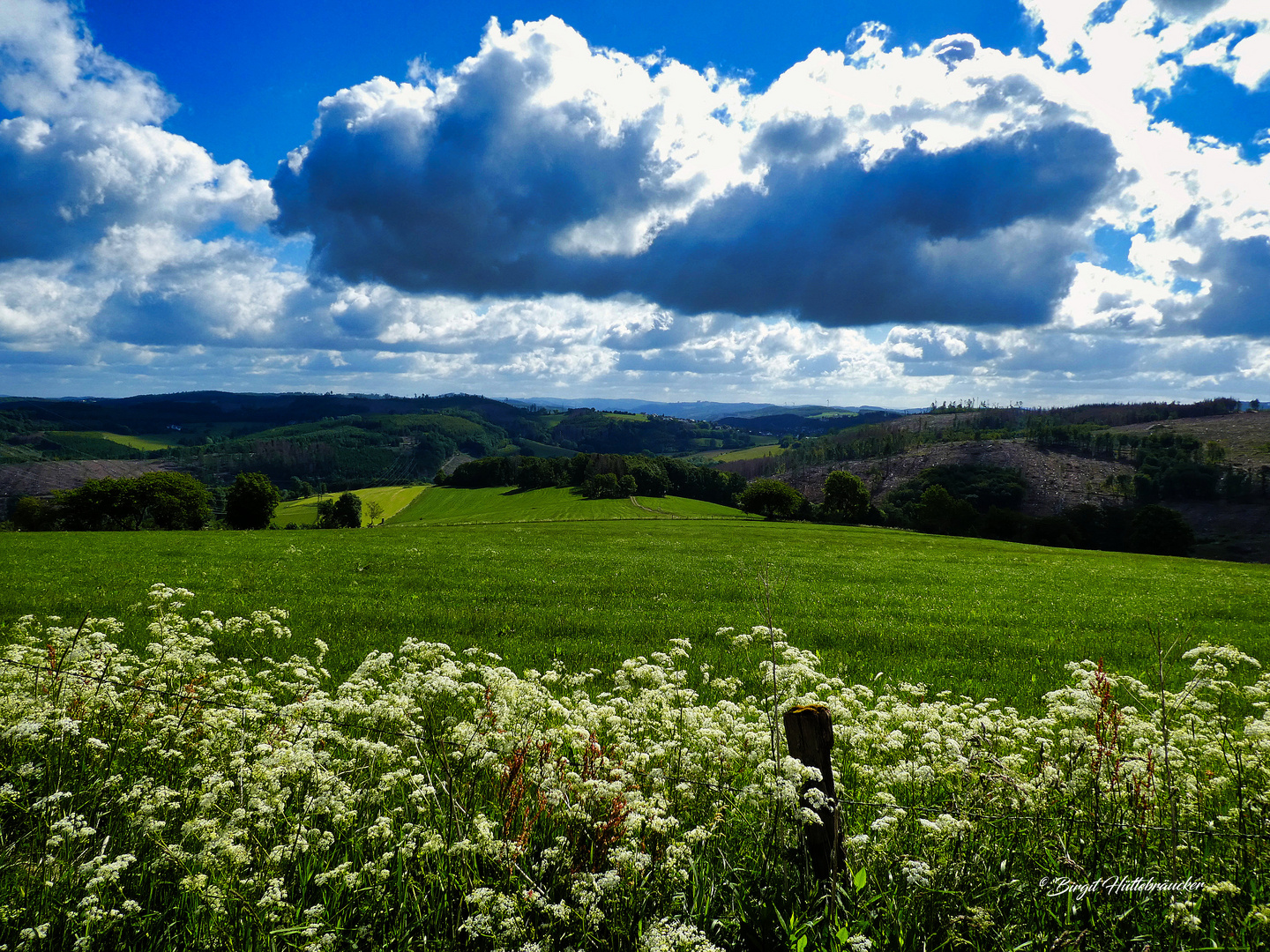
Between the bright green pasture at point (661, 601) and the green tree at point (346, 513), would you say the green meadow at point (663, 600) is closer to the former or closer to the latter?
the bright green pasture at point (661, 601)

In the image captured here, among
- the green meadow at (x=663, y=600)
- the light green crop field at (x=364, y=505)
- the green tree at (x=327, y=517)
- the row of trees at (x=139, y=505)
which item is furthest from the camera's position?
the light green crop field at (x=364, y=505)

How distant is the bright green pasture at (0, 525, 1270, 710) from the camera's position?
11969 millimetres

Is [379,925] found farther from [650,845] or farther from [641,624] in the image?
[641,624]

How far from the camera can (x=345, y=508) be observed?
117 meters

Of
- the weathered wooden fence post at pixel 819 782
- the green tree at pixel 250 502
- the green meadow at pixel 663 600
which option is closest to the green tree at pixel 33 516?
the green tree at pixel 250 502

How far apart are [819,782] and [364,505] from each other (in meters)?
164

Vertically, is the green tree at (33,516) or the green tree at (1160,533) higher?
the green tree at (33,516)

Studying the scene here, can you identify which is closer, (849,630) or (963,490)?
(849,630)

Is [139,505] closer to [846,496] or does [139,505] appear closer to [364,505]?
[364,505]

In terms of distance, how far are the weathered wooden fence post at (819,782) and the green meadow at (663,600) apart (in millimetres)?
962

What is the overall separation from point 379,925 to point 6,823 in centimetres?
351

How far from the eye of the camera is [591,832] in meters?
4.02

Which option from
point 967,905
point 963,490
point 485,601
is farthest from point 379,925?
point 963,490

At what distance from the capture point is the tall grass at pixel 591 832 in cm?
350
